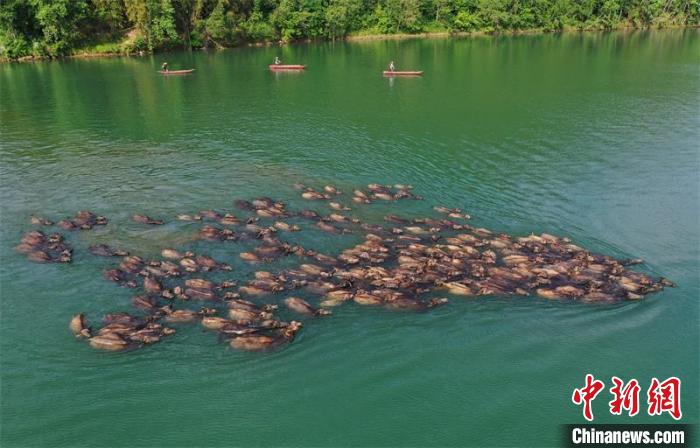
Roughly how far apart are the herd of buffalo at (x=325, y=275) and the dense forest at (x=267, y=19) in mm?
74146

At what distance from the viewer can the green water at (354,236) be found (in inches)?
698

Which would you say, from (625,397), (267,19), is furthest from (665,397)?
(267,19)

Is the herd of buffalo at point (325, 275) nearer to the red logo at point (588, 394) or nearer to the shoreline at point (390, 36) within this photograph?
the red logo at point (588, 394)

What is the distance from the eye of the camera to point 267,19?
364ft

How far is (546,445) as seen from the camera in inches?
658

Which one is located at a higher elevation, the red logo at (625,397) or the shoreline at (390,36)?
the shoreline at (390,36)

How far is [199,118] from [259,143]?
1148 cm

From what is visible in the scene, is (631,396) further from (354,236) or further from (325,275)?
(354,236)

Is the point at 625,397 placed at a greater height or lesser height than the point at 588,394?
lesser

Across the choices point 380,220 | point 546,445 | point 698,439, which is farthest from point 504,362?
point 380,220

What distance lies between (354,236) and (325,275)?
187 inches

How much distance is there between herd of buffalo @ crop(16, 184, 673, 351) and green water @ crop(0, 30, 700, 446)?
26.4 inches

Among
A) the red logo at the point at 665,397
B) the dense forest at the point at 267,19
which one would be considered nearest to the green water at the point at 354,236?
the red logo at the point at 665,397

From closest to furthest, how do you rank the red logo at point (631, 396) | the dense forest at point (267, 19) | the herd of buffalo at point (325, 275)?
the red logo at point (631, 396) → the herd of buffalo at point (325, 275) → the dense forest at point (267, 19)
